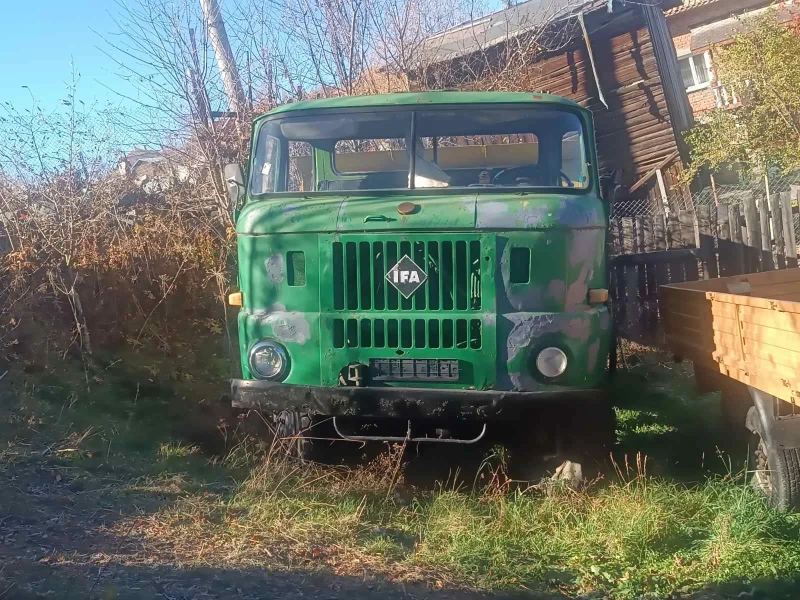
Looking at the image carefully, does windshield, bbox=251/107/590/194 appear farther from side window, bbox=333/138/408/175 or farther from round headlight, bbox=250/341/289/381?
round headlight, bbox=250/341/289/381

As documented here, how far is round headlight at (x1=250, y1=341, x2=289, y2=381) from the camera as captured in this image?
459cm

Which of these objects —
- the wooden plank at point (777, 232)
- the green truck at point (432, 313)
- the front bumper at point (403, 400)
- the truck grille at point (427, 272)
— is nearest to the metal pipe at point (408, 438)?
the green truck at point (432, 313)

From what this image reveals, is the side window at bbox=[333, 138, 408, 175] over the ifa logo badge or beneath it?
over

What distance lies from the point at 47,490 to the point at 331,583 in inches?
88.7

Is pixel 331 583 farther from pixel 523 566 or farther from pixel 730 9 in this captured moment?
pixel 730 9

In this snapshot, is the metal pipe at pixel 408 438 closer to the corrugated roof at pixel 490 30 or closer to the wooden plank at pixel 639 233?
the wooden plank at pixel 639 233

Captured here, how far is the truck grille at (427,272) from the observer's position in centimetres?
441

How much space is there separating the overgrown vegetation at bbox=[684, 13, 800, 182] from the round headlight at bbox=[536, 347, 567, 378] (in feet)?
32.0

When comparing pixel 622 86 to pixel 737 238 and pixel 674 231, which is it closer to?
pixel 674 231

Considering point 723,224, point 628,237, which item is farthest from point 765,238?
point 628,237

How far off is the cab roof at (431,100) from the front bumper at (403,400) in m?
2.01

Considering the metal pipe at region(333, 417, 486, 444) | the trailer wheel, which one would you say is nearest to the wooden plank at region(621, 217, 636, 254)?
the trailer wheel

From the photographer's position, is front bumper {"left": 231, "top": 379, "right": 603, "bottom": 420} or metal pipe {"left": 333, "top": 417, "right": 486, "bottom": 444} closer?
front bumper {"left": 231, "top": 379, "right": 603, "bottom": 420}

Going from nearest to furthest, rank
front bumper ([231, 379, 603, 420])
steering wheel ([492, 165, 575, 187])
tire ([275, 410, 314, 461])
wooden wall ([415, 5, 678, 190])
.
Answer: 1. front bumper ([231, 379, 603, 420])
2. tire ([275, 410, 314, 461])
3. steering wheel ([492, 165, 575, 187])
4. wooden wall ([415, 5, 678, 190])
